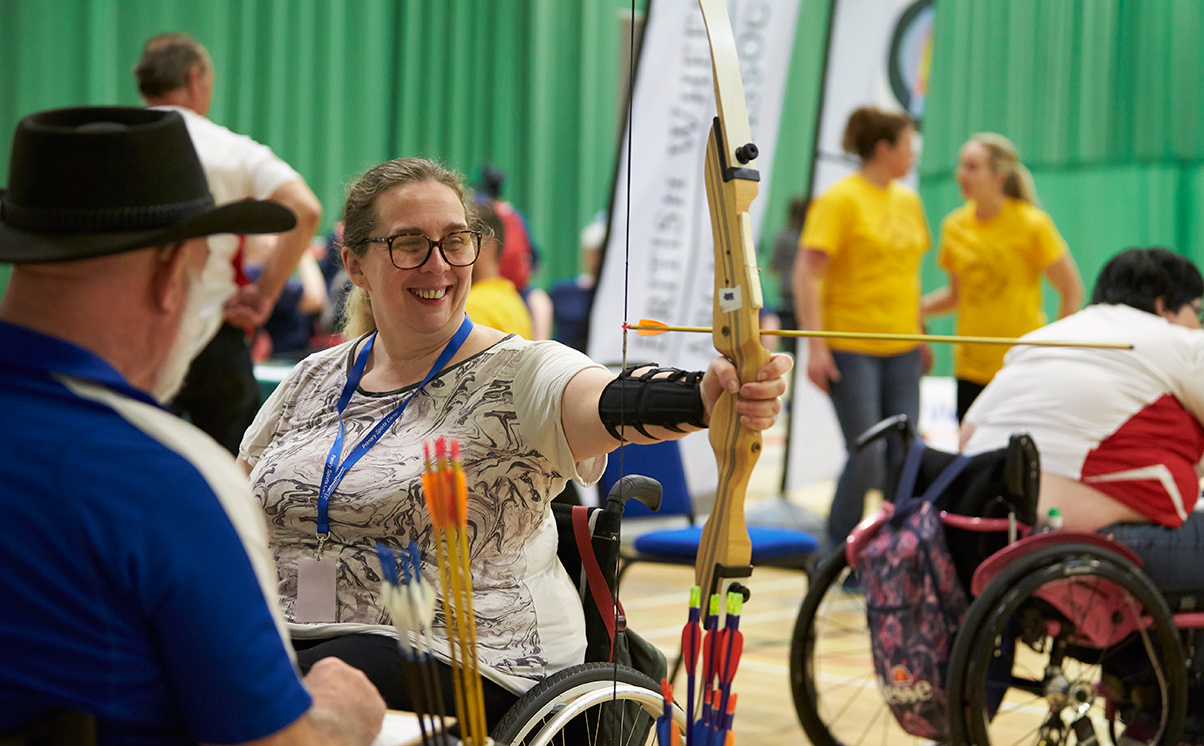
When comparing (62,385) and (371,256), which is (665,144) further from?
(62,385)

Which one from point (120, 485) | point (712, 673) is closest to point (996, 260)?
point (712, 673)

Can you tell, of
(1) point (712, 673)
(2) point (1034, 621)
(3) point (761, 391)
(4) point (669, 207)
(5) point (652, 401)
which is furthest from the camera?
(4) point (669, 207)

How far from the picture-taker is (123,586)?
0.76 meters

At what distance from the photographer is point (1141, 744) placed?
7.41 ft

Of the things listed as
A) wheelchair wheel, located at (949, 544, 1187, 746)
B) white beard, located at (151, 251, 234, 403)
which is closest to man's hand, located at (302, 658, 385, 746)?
white beard, located at (151, 251, 234, 403)

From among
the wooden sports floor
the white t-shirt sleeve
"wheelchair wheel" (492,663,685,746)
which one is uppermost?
the white t-shirt sleeve

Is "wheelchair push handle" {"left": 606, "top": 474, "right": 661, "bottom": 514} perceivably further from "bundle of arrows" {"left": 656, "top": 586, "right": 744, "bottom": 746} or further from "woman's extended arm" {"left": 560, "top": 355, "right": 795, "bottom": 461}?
"bundle of arrows" {"left": 656, "top": 586, "right": 744, "bottom": 746}

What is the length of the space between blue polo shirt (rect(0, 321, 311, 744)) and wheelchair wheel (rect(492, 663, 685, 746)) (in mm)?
503

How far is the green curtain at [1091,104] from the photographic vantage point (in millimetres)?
8125

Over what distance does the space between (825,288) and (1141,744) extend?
2.03m

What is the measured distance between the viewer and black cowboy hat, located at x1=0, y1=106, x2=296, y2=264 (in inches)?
31.9

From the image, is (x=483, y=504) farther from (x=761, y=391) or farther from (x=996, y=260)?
(x=996, y=260)

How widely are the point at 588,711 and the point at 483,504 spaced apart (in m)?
0.27

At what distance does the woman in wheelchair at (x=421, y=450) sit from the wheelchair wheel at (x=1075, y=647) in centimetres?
86
